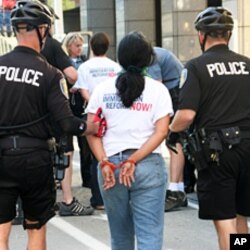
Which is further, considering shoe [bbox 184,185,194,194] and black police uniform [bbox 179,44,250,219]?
shoe [bbox 184,185,194,194]

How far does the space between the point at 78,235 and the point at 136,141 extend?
93.2 inches

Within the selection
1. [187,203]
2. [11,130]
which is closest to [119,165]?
[11,130]

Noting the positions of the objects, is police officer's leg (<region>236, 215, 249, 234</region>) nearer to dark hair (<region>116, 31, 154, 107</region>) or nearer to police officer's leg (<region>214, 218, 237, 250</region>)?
police officer's leg (<region>214, 218, 237, 250</region>)

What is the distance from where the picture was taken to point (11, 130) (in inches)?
153

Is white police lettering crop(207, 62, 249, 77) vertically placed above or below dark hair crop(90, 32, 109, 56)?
below

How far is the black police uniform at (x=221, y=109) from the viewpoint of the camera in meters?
4.15

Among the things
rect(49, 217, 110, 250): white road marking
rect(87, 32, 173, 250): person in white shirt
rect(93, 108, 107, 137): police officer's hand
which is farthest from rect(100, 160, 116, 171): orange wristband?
rect(49, 217, 110, 250): white road marking

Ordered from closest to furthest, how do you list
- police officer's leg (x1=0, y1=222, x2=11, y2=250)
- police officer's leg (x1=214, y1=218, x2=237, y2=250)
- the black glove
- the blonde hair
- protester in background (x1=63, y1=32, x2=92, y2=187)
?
1. police officer's leg (x1=0, y1=222, x2=11, y2=250)
2. police officer's leg (x1=214, y1=218, x2=237, y2=250)
3. the black glove
4. protester in background (x1=63, y1=32, x2=92, y2=187)
5. the blonde hair

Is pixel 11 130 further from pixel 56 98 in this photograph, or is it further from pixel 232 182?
pixel 232 182

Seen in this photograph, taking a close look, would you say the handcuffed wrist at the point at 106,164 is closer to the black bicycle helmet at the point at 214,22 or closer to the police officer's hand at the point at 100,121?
the police officer's hand at the point at 100,121

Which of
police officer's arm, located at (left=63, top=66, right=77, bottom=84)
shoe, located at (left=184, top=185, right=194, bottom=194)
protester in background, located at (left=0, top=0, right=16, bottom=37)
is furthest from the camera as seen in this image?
protester in background, located at (left=0, top=0, right=16, bottom=37)

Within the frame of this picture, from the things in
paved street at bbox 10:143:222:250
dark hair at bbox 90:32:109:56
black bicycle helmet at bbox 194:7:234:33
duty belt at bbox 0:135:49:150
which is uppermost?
black bicycle helmet at bbox 194:7:234:33

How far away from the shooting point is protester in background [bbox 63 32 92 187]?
24.1 ft

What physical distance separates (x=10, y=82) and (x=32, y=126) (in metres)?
0.31
